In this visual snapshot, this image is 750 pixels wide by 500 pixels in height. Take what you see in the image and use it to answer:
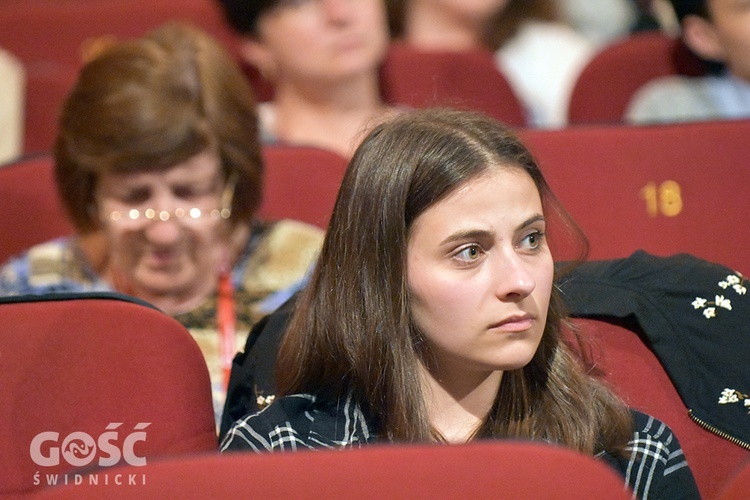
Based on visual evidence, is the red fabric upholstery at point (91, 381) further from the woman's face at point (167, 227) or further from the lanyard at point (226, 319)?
the woman's face at point (167, 227)

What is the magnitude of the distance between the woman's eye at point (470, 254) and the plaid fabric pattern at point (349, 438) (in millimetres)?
150

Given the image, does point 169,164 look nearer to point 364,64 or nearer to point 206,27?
point 364,64

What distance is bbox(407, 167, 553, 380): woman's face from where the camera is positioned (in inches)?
30.5

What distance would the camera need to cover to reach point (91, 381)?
85cm

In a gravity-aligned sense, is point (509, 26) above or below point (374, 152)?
below

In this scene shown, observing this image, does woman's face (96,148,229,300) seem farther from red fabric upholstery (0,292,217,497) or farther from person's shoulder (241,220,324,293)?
red fabric upholstery (0,292,217,497)

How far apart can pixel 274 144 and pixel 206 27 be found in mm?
502

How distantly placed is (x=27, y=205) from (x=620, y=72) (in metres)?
0.90

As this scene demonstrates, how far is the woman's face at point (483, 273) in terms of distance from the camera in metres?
0.78

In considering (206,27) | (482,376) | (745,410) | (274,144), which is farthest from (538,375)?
(206,27)

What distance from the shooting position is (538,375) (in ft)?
2.78

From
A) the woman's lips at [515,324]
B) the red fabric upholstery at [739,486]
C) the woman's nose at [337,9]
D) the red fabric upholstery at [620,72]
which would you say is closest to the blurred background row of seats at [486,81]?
the red fabric upholstery at [620,72]

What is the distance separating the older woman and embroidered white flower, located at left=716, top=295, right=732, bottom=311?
21.1 inches

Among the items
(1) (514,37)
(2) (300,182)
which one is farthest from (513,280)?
(1) (514,37)
